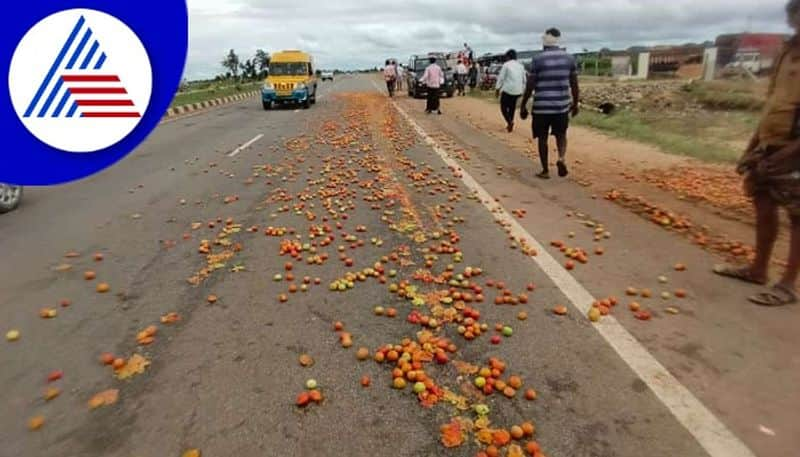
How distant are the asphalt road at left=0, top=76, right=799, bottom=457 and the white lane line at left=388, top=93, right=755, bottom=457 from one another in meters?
0.01

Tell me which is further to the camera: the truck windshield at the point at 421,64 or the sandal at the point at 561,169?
the truck windshield at the point at 421,64

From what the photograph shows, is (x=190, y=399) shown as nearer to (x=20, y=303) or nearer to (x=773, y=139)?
(x=20, y=303)

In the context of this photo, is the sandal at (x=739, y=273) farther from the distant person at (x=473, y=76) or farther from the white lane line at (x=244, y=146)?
the distant person at (x=473, y=76)

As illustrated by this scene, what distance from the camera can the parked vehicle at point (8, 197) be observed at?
688cm

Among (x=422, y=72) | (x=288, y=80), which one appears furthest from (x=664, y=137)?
(x=422, y=72)

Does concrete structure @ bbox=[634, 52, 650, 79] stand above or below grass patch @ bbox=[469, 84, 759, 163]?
above

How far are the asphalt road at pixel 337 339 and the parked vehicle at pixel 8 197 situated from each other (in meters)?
0.16

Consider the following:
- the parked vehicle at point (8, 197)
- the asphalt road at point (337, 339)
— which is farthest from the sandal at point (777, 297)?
the parked vehicle at point (8, 197)

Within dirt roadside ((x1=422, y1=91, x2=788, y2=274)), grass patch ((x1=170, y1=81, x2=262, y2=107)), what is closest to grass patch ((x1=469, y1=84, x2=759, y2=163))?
dirt roadside ((x1=422, y1=91, x2=788, y2=274))

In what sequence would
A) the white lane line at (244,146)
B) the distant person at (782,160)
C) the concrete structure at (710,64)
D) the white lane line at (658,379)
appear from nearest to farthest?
the white lane line at (658,379) < the distant person at (782,160) < the white lane line at (244,146) < the concrete structure at (710,64)

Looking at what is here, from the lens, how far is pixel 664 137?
487 inches

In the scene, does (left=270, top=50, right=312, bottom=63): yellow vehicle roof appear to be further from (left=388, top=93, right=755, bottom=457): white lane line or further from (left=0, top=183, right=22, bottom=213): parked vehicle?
(left=388, top=93, right=755, bottom=457): white lane line

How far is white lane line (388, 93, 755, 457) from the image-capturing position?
2496 millimetres

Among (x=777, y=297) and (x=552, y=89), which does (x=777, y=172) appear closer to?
(x=777, y=297)
